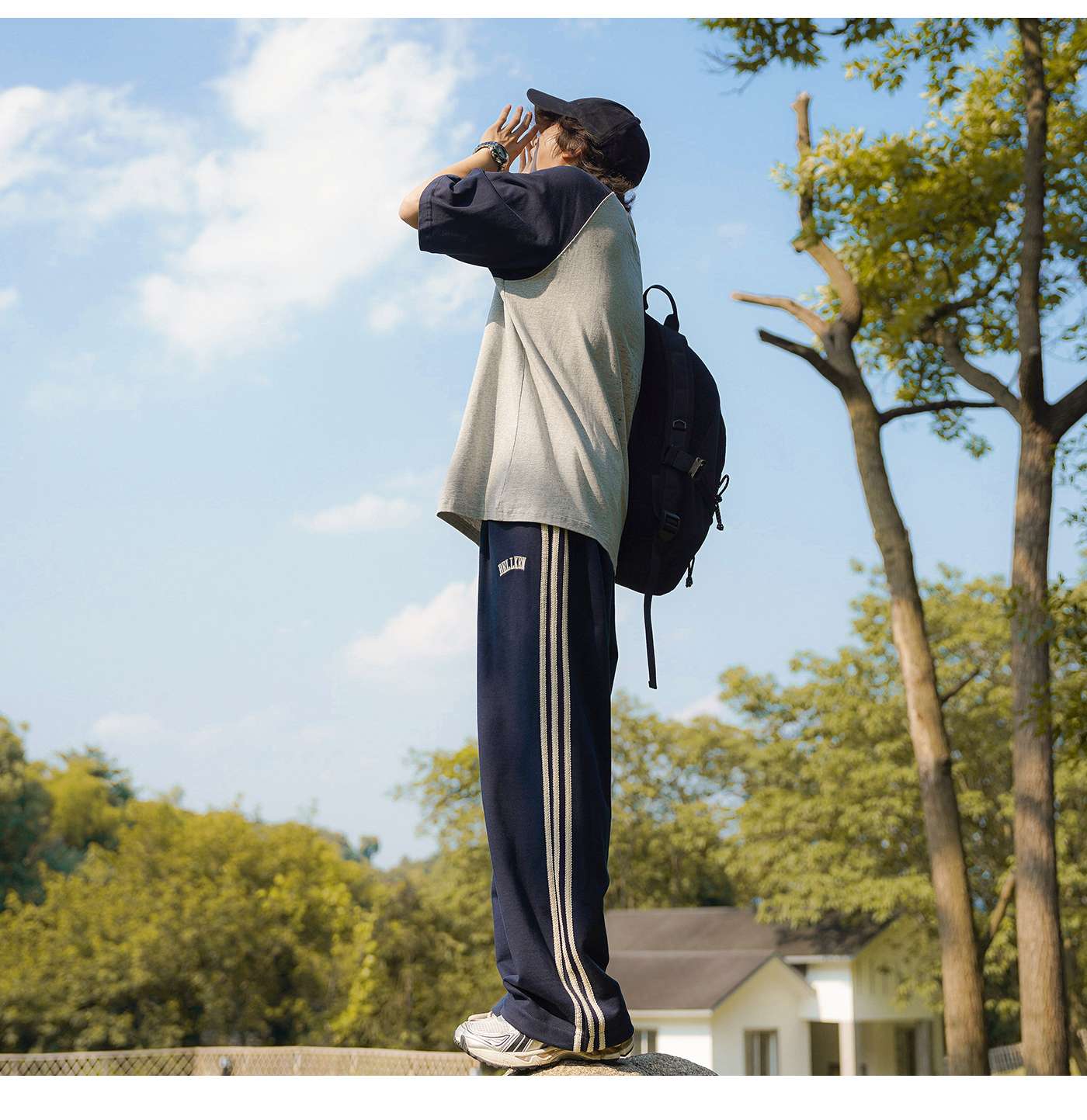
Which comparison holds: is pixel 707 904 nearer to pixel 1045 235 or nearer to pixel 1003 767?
pixel 1003 767

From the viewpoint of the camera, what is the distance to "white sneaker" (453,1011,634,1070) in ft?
4.83

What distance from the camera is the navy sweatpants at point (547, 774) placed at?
150 cm

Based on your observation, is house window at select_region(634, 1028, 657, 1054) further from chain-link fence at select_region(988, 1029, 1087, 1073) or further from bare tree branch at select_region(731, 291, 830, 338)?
bare tree branch at select_region(731, 291, 830, 338)

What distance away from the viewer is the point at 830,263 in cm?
972

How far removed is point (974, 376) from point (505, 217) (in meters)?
8.32

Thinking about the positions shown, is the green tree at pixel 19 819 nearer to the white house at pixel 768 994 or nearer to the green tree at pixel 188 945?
the green tree at pixel 188 945

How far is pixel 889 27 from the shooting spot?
28.7 ft

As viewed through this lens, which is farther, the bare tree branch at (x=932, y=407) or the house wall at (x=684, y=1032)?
the house wall at (x=684, y=1032)

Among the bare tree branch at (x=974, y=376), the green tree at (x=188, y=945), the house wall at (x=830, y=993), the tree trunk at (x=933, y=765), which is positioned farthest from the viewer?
the house wall at (x=830, y=993)

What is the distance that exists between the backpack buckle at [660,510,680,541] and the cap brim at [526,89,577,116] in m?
0.64

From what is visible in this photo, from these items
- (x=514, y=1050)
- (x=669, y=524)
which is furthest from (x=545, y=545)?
(x=514, y=1050)

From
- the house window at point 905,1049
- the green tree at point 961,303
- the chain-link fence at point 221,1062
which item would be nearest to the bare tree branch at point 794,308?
the green tree at point 961,303

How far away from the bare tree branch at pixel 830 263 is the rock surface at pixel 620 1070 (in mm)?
8539
